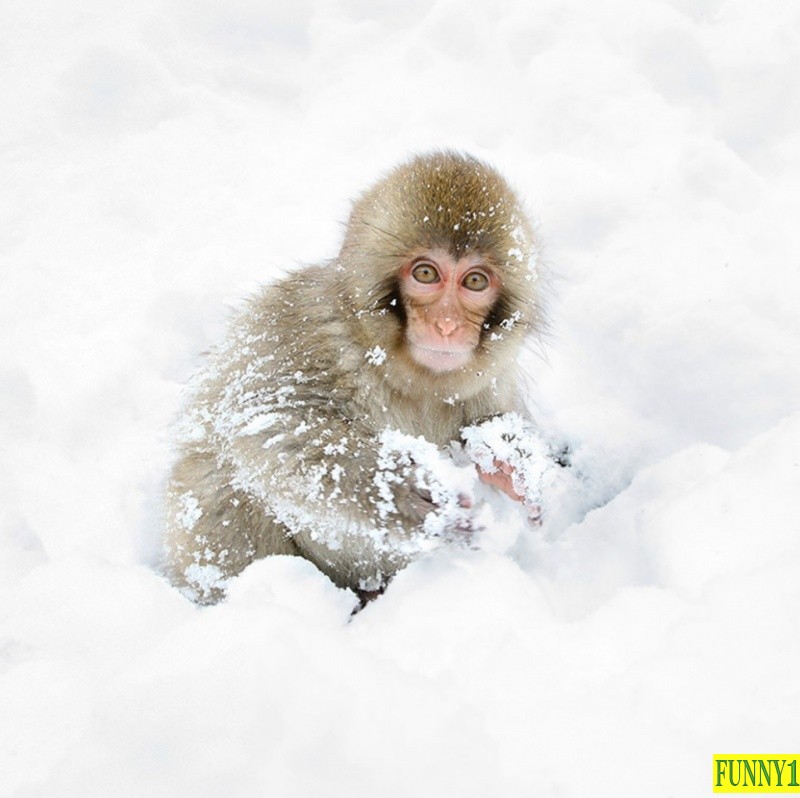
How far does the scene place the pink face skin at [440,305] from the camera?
219 cm

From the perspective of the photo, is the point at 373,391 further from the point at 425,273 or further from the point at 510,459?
the point at 510,459

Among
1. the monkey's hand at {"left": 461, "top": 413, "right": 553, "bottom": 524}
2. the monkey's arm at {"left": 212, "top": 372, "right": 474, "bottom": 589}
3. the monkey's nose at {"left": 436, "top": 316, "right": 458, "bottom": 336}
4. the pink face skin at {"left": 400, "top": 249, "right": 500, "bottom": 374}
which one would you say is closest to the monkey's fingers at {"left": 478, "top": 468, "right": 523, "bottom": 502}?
the monkey's hand at {"left": 461, "top": 413, "right": 553, "bottom": 524}

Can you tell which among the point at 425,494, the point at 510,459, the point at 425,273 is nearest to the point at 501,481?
the point at 510,459

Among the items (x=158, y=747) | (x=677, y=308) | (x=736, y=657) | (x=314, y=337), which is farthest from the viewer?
(x=677, y=308)

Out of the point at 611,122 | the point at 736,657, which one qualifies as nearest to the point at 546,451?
the point at 736,657

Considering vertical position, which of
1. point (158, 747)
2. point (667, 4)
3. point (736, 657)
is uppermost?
point (667, 4)

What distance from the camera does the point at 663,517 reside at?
6.82 feet

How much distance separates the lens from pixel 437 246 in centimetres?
219

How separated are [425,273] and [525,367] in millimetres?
1183

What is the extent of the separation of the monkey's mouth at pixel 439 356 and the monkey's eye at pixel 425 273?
180mm

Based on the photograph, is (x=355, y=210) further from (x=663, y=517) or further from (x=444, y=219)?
(x=663, y=517)

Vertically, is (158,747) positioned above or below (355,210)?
below

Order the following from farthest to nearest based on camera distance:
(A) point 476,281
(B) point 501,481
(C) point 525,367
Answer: (C) point 525,367 < (B) point 501,481 < (A) point 476,281

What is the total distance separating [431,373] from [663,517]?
74 centimetres
